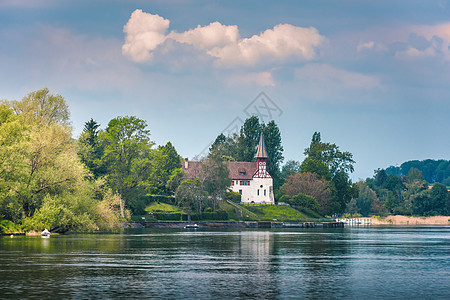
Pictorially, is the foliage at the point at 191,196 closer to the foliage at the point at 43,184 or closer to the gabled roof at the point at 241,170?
the gabled roof at the point at 241,170

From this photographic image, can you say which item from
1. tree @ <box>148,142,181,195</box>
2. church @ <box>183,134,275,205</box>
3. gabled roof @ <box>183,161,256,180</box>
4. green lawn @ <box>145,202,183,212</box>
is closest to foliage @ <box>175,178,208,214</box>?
green lawn @ <box>145,202,183,212</box>

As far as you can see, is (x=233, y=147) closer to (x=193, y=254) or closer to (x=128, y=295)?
(x=193, y=254)

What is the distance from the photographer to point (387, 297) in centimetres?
2400

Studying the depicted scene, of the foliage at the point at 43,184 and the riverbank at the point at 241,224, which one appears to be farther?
the riverbank at the point at 241,224

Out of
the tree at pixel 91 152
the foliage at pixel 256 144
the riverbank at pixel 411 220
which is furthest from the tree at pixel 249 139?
the tree at pixel 91 152

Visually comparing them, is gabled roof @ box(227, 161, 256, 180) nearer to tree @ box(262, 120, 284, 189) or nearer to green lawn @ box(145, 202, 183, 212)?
tree @ box(262, 120, 284, 189)

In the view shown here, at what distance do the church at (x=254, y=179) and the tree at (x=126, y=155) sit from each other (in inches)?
1807

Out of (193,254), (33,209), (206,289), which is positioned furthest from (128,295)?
(33,209)

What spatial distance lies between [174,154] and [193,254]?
104m

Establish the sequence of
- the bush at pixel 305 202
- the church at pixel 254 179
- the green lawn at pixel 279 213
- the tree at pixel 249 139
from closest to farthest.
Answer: the green lawn at pixel 279 213
the bush at pixel 305 202
the church at pixel 254 179
the tree at pixel 249 139

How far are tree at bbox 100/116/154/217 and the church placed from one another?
45907 mm

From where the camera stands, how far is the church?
160 meters

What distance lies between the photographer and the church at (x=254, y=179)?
160m

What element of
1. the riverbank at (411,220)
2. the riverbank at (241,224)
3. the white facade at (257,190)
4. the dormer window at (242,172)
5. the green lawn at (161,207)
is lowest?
the riverbank at (411,220)
